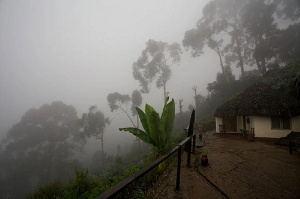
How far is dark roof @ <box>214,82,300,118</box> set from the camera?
10461 millimetres

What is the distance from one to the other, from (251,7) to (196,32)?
28.5 ft

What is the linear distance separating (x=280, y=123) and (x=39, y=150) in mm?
33360

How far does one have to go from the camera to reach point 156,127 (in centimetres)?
545

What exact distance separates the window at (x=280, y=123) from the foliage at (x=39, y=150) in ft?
85.8

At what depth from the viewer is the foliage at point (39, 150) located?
24766 mm

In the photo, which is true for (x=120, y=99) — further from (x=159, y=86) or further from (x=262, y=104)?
(x=262, y=104)

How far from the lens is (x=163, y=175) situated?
5.18 metres

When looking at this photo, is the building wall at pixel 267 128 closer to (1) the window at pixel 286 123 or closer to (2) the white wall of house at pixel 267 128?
(2) the white wall of house at pixel 267 128

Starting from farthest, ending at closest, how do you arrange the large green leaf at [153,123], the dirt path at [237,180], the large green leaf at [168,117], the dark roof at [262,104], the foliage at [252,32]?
the foliage at [252,32]
the dark roof at [262,104]
the large green leaf at [168,117]
the large green leaf at [153,123]
the dirt path at [237,180]

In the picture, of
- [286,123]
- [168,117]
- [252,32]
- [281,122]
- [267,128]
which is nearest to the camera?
[168,117]

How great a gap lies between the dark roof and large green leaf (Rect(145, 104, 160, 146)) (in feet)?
31.4

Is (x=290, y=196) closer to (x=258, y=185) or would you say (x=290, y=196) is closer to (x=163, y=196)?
(x=258, y=185)

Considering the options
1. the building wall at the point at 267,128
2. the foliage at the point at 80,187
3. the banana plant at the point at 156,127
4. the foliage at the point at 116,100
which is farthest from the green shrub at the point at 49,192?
the foliage at the point at 116,100

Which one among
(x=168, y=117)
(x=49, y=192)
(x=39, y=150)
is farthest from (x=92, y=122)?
(x=168, y=117)
